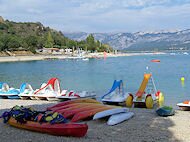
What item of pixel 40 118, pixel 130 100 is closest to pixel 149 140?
pixel 40 118

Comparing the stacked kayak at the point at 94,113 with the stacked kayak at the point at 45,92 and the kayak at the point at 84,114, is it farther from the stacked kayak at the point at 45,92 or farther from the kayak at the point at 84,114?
the stacked kayak at the point at 45,92

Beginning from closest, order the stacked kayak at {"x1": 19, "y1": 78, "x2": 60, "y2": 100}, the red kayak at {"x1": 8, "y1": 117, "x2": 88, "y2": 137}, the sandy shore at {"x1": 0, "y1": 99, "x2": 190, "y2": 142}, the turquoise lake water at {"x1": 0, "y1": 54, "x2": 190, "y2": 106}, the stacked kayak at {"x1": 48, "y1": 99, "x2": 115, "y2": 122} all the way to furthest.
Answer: the sandy shore at {"x1": 0, "y1": 99, "x2": 190, "y2": 142}, the red kayak at {"x1": 8, "y1": 117, "x2": 88, "y2": 137}, the stacked kayak at {"x1": 48, "y1": 99, "x2": 115, "y2": 122}, the stacked kayak at {"x1": 19, "y1": 78, "x2": 60, "y2": 100}, the turquoise lake water at {"x1": 0, "y1": 54, "x2": 190, "y2": 106}

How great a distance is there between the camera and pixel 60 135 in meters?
10.3

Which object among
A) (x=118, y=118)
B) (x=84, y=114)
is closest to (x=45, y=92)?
(x=84, y=114)

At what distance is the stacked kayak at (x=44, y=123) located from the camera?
10.2 meters

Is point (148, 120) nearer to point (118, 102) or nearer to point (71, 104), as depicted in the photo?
point (71, 104)

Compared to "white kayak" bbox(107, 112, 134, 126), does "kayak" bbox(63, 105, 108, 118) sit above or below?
above

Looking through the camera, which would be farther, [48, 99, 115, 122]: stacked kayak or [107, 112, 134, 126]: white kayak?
[48, 99, 115, 122]: stacked kayak

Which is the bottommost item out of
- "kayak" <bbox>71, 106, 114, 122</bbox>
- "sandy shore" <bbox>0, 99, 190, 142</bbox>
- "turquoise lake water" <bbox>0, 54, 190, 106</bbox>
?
"turquoise lake water" <bbox>0, 54, 190, 106</bbox>

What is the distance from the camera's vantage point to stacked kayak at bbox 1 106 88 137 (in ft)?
33.5

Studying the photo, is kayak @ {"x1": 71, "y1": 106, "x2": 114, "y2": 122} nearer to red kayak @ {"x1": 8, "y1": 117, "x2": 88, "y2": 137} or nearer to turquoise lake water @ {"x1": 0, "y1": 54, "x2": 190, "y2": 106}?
red kayak @ {"x1": 8, "y1": 117, "x2": 88, "y2": 137}

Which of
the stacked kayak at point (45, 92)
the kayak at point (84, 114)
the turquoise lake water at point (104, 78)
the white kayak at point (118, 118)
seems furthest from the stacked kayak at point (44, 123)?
the turquoise lake water at point (104, 78)

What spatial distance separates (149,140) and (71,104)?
5.58 metres

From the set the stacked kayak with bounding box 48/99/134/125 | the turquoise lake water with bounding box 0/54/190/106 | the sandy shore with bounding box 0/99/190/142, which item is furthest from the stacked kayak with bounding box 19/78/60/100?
the sandy shore with bounding box 0/99/190/142
